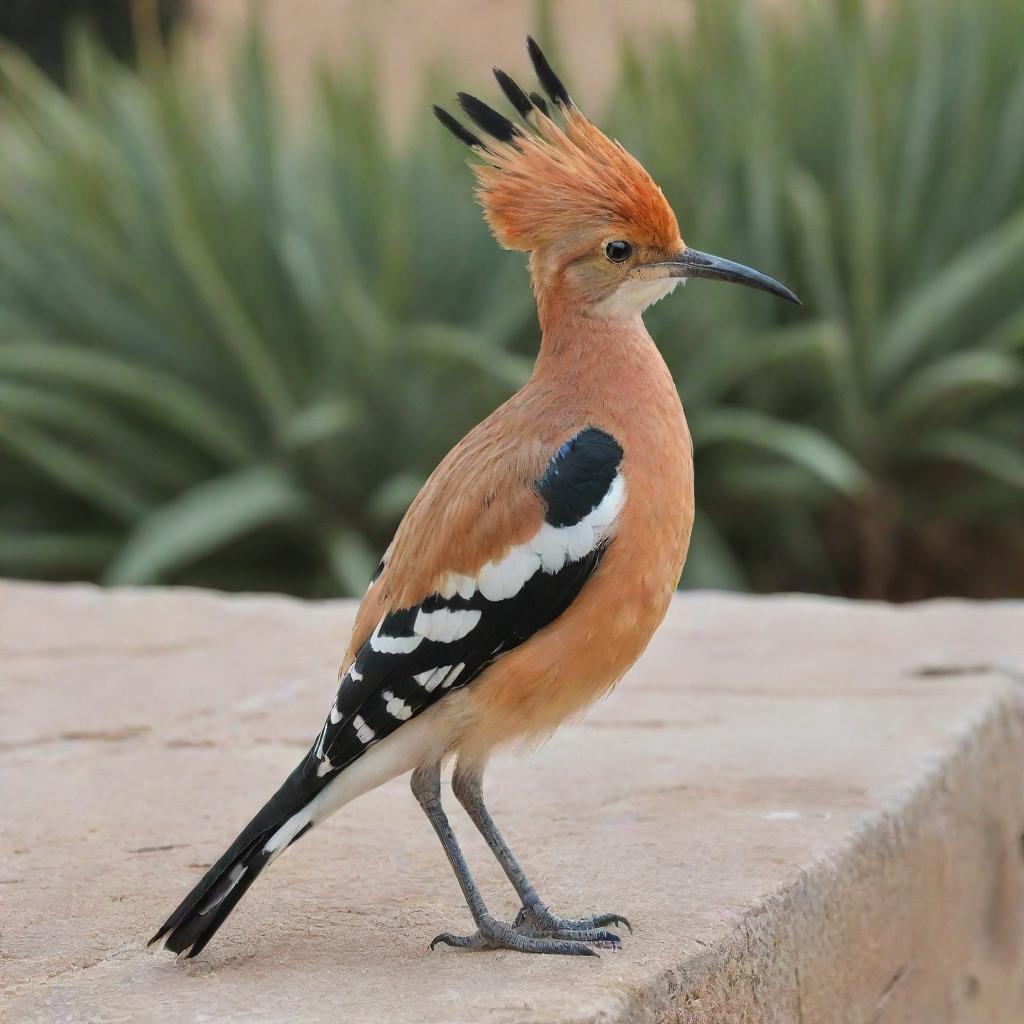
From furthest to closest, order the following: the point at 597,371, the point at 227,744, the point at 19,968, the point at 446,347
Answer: the point at 446,347
the point at 227,744
the point at 597,371
the point at 19,968

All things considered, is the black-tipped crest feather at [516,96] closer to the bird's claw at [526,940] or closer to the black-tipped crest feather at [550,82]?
the black-tipped crest feather at [550,82]

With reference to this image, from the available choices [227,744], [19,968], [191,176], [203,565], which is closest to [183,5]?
[191,176]

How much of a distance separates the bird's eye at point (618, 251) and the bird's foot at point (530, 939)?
45.4 inches

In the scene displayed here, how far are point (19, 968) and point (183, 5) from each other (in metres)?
16.2

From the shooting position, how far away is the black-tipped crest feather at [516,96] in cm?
284

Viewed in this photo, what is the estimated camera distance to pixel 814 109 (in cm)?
753

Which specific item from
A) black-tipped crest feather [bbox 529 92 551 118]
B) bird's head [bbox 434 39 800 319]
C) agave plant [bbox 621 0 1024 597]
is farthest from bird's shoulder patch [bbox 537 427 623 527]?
agave plant [bbox 621 0 1024 597]

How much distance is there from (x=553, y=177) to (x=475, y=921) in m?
1.28

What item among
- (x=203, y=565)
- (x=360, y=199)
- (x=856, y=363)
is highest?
(x=360, y=199)

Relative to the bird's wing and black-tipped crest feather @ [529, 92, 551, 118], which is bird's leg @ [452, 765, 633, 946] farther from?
black-tipped crest feather @ [529, 92, 551, 118]

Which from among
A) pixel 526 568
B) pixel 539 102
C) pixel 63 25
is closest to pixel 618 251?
pixel 539 102

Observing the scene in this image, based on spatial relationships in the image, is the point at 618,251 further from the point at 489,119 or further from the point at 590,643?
the point at 590,643

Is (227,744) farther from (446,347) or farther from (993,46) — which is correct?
(993,46)

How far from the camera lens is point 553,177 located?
9.25ft
